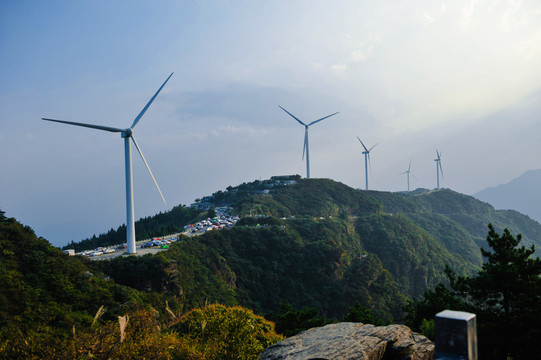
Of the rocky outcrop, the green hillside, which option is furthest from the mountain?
the rocky outcrop

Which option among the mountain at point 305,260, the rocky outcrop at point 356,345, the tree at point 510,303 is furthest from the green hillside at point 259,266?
the tree at point 510,303

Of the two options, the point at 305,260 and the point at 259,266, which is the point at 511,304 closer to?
the point at 259,266

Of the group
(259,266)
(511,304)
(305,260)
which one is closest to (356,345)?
(511,304)

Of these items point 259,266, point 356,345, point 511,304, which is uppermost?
point 356,345

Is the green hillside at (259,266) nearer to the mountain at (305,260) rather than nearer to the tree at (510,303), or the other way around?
the mountain at (305,260)

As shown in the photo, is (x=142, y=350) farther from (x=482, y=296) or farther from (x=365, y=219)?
(x=365, y=219)

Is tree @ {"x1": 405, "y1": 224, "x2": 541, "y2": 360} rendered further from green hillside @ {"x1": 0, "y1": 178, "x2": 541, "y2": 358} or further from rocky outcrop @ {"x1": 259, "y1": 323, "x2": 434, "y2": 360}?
green hillside @ {"x1": 0, "y1": 178, "x2": 541, "y2": 358}

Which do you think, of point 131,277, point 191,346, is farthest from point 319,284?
point 191,346

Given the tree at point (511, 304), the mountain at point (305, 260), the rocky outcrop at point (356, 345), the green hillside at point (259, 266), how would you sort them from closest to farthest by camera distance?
the rocky outcrop at point (356, 345) < the tree at point (511, 304) < the green hillside at point (259, 266) < the mountain at point (305, 260)
